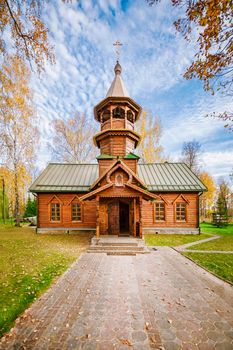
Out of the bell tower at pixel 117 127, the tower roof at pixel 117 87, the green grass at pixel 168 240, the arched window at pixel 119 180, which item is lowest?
the green grass at pixel 168 240

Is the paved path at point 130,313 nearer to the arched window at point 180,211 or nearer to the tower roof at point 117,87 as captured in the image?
the arched window at point 180,211

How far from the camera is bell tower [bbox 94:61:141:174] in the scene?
1386cm

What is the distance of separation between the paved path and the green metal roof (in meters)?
9.48

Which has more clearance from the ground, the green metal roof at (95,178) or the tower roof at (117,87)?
the tower roof at (117,87)

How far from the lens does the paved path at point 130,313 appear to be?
334cm

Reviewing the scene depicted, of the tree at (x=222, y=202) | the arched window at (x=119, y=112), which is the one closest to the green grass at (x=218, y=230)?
the tree at (x=222, y=202)

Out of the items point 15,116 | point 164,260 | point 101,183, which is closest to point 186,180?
point 101,183

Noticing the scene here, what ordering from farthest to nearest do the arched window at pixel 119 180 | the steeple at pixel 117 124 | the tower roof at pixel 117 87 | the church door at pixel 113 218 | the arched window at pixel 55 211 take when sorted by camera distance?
the arched window at pixel 55 211 → the tower roof at pixel 117 87 → the steeple at pixel 117 124 → the church door at pixel 113 218 → the arched window at pixel 119 180

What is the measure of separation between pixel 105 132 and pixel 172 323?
12620 mm

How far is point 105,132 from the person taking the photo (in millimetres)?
14141

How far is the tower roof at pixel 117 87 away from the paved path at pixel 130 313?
1319cm

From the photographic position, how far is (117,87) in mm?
14992

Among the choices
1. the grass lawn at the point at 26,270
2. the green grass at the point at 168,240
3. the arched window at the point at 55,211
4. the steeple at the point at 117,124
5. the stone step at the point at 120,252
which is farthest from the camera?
the arched window at the point at 55,211

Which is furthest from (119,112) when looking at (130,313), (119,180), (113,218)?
(130,313)
